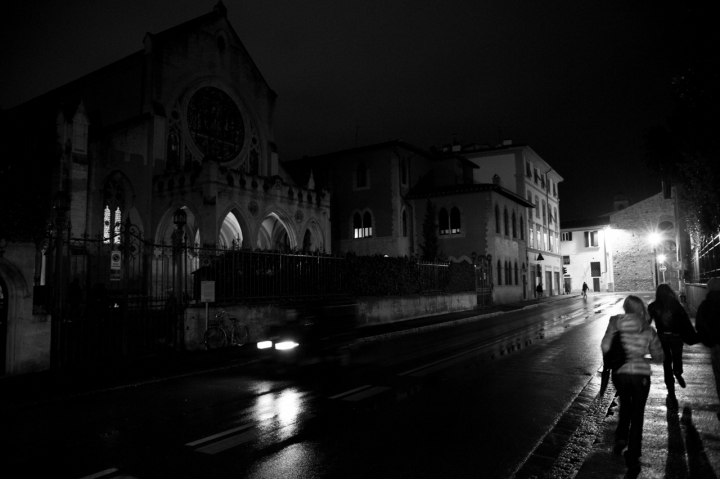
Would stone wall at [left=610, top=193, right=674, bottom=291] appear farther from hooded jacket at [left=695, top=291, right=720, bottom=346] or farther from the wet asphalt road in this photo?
hooded jacket at [left=695, top=291, right=720, bottom=346]

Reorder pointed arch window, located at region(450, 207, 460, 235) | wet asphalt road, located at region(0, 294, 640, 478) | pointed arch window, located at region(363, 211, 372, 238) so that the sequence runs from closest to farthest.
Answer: wet asphalt road, located at region(0, 294, 640, 478) → pointed arch window, located at region(450, 207, 460, 235) → pointed arch window, located at region(363, 211, 372, 238)

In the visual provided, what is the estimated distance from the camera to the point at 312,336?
15047 millimetres

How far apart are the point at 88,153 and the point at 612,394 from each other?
24259 mm

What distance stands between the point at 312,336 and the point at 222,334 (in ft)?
8.24

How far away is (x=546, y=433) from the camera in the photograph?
6.27 m

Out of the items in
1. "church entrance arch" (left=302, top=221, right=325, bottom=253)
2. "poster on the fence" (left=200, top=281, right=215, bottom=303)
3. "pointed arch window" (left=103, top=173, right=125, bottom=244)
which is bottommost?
"poster on the fence" (left=200, top=281, right=215, bottom=303)

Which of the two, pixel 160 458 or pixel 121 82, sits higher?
pixel 121 82

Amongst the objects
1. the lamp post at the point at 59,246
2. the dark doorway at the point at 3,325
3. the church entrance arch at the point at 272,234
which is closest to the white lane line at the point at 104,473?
the dark doorway at the point at 3,325

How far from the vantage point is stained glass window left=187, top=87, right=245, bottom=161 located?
30.1 metres

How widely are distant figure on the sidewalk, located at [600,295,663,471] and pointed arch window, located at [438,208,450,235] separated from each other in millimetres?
34124

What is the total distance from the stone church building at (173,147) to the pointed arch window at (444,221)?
1076cm

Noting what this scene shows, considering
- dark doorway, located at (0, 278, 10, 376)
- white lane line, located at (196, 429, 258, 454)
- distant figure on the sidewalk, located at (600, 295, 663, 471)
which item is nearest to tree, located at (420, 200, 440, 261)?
dark doorway, located at (0, 278, 10, 376)

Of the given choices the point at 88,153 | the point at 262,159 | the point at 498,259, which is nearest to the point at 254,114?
the point at 262,159

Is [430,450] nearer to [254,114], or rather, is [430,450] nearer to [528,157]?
[254,114]
